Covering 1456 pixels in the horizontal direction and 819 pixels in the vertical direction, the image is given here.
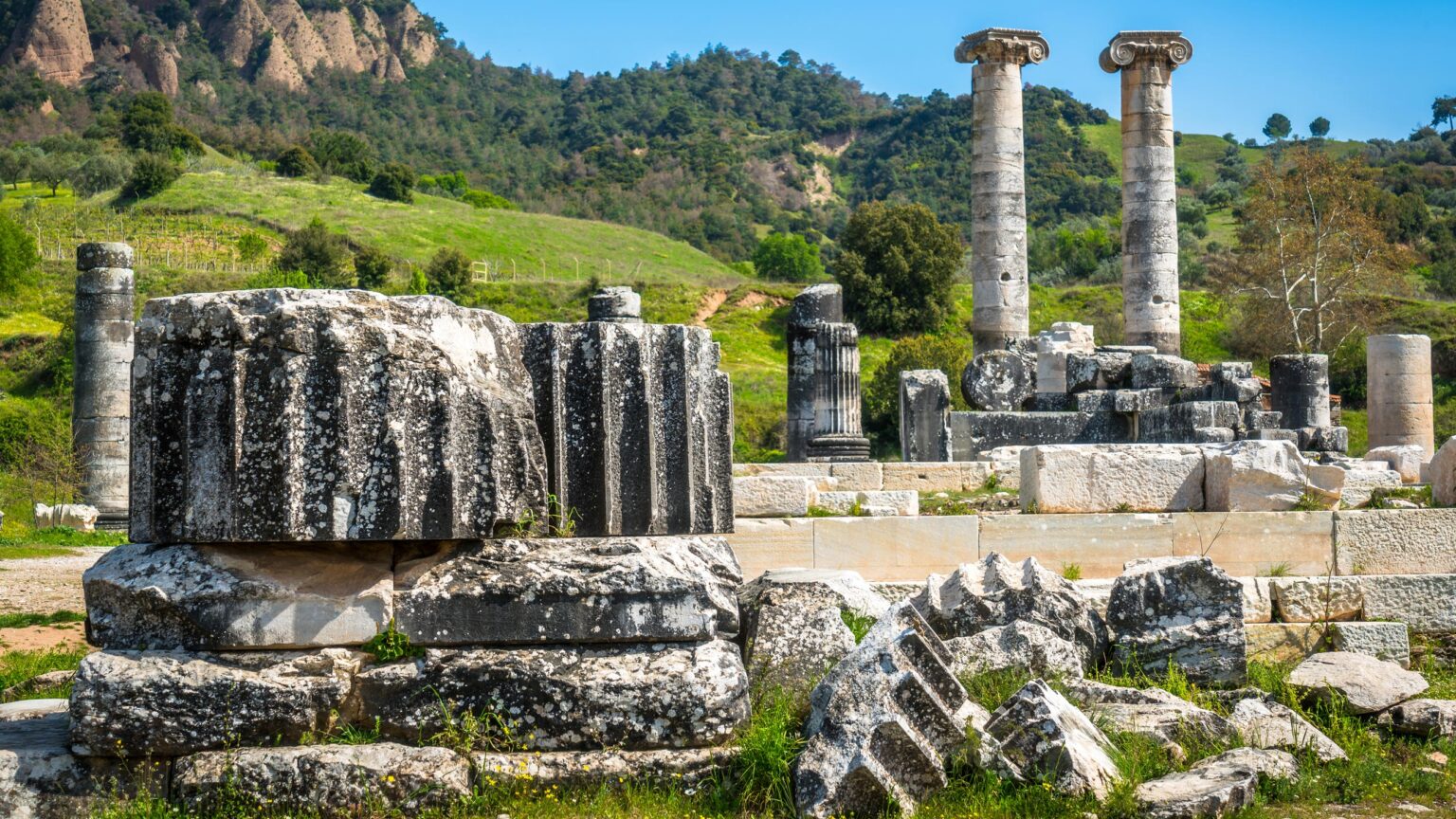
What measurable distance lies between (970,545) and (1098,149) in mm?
81085

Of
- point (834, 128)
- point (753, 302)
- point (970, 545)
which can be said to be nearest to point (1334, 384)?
point (753, 302)

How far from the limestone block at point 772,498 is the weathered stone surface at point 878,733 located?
7.01 metres

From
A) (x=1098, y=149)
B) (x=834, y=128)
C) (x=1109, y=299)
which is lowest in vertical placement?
(x=1109, y=299)

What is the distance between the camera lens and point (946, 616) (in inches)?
270

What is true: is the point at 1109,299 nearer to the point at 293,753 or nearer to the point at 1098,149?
the point at 1098,149

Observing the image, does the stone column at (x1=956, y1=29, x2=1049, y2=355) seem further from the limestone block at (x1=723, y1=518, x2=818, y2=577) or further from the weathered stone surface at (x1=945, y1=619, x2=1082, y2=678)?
the weathered stone surface at (x1=945, y1=619, x2=1082, y2=678)

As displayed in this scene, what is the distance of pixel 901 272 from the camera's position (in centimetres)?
5038

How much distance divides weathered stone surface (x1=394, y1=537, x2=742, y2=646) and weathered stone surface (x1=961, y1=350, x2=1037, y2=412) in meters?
18.4

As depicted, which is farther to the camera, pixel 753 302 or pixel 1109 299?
pixel 753 302

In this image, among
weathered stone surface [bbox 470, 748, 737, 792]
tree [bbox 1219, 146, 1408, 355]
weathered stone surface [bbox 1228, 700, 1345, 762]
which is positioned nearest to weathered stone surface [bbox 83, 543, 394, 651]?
weathered stone surface [bbox 470, 748, 737, 792]

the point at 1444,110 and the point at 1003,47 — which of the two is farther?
the point at 1444,110

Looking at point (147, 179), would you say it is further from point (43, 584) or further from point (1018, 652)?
point (1018, 652)

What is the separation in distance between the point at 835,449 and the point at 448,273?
31971 millimetres

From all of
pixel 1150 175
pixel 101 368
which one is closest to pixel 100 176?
pixel 101 368
